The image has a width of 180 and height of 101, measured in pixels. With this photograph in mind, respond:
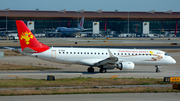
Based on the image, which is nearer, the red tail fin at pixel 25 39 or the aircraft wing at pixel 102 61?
the red tail fin at pixel 25 39

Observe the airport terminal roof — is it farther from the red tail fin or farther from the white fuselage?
the white fuselage

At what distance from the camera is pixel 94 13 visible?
514 ft

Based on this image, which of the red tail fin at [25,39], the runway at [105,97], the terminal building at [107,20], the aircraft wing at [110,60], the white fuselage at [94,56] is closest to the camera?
the runway at [105,97]

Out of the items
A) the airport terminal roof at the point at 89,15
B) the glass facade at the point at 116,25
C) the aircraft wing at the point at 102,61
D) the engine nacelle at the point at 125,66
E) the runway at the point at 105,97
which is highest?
the airport terminal roof at the point at 89,15

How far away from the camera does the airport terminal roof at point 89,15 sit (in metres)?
141

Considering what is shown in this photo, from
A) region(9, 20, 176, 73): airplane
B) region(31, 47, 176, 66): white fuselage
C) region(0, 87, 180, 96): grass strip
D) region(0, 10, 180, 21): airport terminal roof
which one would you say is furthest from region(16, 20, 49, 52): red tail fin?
region(0, 10, 180, 21): airport terminal roof

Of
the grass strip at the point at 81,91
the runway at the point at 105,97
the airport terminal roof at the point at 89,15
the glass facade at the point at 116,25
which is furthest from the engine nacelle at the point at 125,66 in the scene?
the glass facade at the point at 116,25

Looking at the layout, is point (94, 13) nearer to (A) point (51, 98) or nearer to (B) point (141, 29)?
(B) point (141, 29)

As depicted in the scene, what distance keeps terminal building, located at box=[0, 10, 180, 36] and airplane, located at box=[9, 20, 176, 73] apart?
106309 millimetres

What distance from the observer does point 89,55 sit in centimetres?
3584

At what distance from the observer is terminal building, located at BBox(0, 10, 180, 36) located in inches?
5699

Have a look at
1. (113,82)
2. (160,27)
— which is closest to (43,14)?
(160,27)

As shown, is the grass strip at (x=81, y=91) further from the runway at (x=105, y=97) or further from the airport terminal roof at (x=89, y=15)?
the airport terminal roof at (x=89, y=15)

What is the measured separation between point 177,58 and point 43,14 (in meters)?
103
